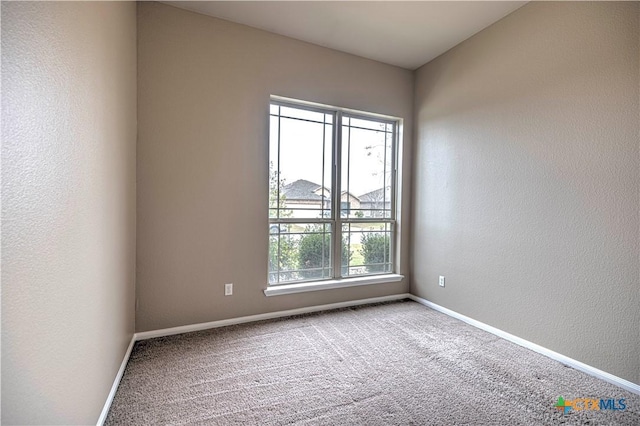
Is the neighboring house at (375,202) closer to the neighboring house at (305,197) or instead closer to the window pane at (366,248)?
the window pane at (366,248)

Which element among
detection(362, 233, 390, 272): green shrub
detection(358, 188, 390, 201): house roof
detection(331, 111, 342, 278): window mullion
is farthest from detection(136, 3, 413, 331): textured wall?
detection(358, 188, 390, 201): house roof

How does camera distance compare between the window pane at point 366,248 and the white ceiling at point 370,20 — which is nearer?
the white ceiling at point 370,20

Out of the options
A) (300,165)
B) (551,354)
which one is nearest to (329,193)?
(300,165)

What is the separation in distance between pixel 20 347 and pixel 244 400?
1.28 metres

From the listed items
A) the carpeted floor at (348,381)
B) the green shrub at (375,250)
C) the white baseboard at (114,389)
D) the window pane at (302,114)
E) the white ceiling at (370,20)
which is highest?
the white ceiling at (370,20)

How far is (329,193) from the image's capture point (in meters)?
3.38

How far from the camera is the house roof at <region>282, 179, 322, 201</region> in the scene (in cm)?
314

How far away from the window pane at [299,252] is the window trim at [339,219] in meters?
0.05

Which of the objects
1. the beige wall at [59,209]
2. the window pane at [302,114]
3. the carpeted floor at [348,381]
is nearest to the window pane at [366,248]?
the carpeted floor at [348,381]

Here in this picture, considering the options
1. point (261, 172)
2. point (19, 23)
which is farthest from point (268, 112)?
point (19, 23)

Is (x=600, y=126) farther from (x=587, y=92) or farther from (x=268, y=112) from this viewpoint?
(x=268, y=112)

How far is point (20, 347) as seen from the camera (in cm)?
82

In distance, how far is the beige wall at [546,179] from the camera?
199cm

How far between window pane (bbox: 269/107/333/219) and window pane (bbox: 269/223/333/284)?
0.15 m
